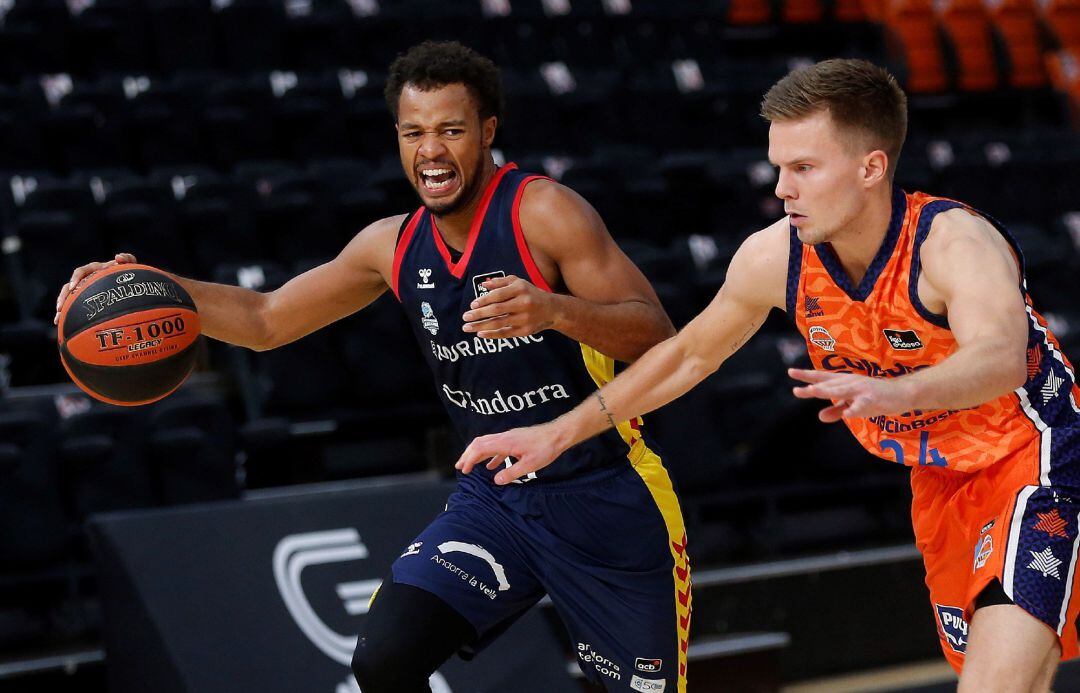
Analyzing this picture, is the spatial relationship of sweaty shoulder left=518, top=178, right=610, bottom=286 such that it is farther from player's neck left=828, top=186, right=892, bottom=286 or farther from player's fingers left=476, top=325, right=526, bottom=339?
player's neck left=828, top=186, right=892, bottom=286

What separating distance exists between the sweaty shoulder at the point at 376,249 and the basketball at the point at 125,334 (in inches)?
19.2

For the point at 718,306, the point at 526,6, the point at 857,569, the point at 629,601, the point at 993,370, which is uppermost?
the point at 526,6

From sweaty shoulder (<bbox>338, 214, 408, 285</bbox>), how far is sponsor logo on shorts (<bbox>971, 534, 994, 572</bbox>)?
5.42ft

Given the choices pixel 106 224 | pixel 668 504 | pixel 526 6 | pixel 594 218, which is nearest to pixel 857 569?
pixel 668 504

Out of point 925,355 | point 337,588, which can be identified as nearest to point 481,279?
point 925,355

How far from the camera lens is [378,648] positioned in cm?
334

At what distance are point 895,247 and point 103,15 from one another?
6813mm

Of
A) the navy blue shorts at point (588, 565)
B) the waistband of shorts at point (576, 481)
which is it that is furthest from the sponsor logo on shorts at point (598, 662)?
the waistband of shorts at point (576, 481)

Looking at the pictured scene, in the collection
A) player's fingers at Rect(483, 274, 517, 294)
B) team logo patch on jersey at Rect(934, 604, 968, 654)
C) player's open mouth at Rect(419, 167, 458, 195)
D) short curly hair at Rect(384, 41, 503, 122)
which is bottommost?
team logo patch on jersey at Rect(934, 604, 968, 654)

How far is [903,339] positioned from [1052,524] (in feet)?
1.63

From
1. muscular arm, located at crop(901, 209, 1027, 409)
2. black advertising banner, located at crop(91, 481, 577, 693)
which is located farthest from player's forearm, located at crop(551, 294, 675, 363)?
black advertising banner, located at crop(91, 481, 577, 693)

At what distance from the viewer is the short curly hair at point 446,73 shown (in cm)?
358

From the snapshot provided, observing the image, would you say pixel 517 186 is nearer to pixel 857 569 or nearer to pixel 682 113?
pixel 857 569

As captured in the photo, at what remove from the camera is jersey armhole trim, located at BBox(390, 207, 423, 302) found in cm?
370
